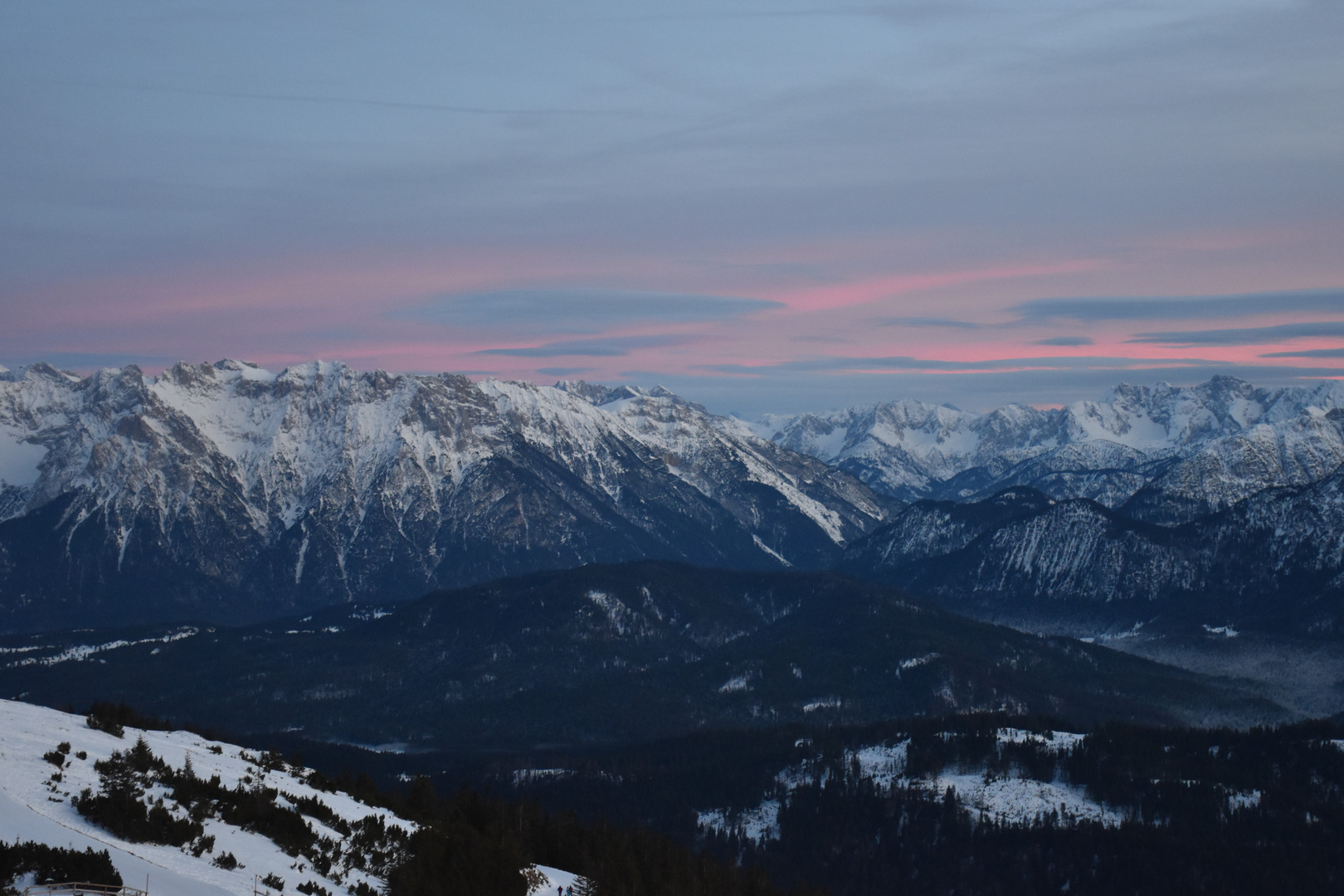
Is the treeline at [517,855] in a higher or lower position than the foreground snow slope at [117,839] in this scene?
lower

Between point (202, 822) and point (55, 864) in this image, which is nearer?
point (55, 864)

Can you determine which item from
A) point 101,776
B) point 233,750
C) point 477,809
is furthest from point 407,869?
point 477,809

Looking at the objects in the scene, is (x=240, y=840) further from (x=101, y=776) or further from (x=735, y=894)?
(x=735, y=894)

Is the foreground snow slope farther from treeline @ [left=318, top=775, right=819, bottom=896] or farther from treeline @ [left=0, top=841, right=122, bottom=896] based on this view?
treeline @ [left=318, top=775, right=819, bottom=896]

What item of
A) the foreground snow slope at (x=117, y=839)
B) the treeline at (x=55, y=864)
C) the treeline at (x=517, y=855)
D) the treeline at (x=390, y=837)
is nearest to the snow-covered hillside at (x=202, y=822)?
the foreground snow slope at (x=117, y=839)

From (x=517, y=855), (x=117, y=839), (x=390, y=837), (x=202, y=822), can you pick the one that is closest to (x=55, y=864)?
(x=117, y=839)

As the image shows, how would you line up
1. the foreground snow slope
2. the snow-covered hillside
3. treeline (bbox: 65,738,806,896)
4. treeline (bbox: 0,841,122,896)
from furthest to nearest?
treeline (bbox: 65,738,806,896)
the snow-covered hillside
the foreground snow slope
treeline (bbox: 0,841,122,896)

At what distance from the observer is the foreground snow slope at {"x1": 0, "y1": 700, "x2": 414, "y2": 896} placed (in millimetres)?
73312

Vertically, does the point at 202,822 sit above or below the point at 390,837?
above

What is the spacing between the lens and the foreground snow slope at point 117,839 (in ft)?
241

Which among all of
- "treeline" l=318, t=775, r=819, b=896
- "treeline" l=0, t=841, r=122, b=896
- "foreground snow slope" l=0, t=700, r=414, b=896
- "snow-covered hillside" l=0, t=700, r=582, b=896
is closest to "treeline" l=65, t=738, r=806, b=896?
"treeline" l=318, t=775, r=819, b=896

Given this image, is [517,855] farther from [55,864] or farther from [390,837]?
[55,864]

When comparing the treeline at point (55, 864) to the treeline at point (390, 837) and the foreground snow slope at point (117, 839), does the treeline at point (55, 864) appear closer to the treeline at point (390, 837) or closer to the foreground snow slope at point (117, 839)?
the foreground snow slope at point (117, 839)

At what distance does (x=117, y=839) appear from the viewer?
77312mm
